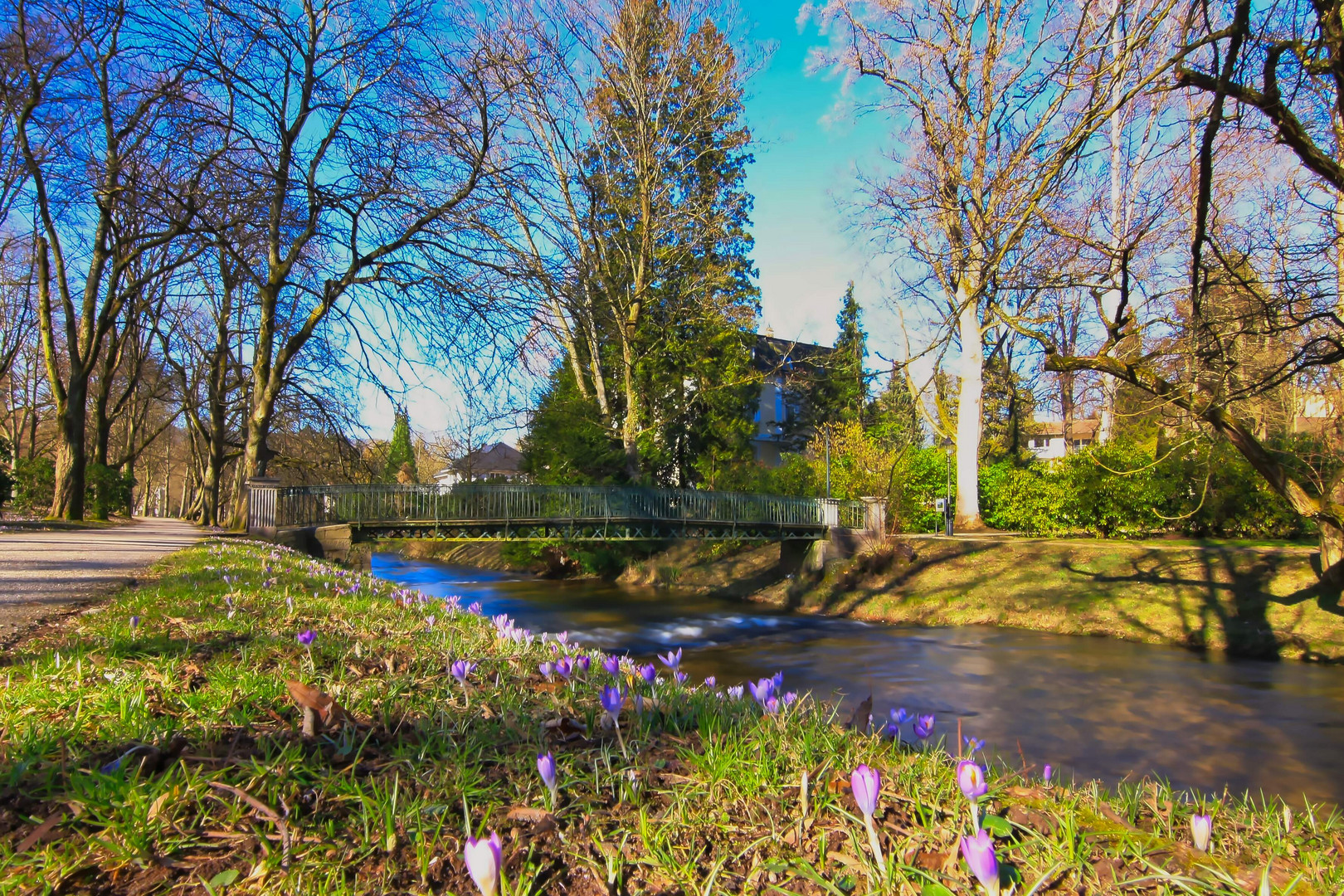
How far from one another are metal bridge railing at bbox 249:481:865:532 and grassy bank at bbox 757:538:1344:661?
220 centimetres

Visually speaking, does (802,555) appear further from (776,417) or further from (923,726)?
(776,417)

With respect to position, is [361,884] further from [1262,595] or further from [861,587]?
[861,587]

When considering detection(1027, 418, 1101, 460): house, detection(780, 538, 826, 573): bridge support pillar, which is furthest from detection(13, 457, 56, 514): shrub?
detection(1027, 418, 1101, 460): house

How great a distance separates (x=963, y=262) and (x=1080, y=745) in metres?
6.55

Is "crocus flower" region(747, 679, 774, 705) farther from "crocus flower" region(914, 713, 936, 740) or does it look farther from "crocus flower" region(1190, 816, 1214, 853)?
"crocus flower" region(1190, 816, 1214, 853)

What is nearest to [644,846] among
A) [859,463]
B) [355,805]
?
[355,805]

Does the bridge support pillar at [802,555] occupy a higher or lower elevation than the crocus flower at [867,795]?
lower

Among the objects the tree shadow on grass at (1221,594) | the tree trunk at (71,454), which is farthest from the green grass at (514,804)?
the tree trunk at (71,454)

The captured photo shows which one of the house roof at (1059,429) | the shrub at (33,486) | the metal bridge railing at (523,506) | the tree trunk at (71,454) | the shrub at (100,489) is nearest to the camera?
the metal bridge railing at (523,506)

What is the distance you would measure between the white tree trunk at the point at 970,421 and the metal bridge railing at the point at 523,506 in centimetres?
323

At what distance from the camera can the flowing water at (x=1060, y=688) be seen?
320 inches

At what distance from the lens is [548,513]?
20312 mm

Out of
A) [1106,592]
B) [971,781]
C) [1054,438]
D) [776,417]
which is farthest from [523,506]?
[1054,438]

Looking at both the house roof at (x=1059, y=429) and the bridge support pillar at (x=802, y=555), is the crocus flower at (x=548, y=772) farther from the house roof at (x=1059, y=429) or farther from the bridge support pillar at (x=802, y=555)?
the house roof at (x=1059, y=429)
